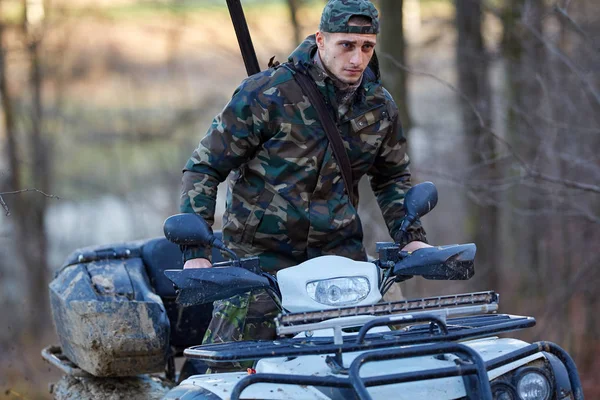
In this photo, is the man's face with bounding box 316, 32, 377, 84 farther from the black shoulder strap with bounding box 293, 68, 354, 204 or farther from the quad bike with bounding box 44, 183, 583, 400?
the quad bike with bounding box 44, 183, 583, 400

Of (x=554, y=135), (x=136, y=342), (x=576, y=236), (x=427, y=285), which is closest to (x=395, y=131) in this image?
(x=136, y=342)

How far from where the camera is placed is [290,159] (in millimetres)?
4711

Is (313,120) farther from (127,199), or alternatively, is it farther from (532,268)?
(127,199)

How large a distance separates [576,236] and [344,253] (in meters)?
7.72

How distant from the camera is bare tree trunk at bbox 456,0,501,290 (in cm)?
1188

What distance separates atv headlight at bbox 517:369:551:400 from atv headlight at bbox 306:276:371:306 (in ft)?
2.53

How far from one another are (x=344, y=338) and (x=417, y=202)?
3.13 ft

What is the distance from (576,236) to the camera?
1197 cm

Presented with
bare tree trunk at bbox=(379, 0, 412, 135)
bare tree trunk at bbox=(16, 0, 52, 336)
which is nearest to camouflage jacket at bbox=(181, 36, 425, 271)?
bare tree trunk at bbox=(379, 0, 412, 135)

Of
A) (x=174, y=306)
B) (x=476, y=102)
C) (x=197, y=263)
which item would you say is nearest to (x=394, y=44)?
(x=476, y=102)

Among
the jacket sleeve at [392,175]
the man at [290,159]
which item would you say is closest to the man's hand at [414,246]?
the man at [290,159]

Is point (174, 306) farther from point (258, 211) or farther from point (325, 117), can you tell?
point (325, 117)

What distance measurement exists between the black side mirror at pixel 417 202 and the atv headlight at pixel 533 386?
995 millimetres

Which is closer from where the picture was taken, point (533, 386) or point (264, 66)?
point (533, 386)
